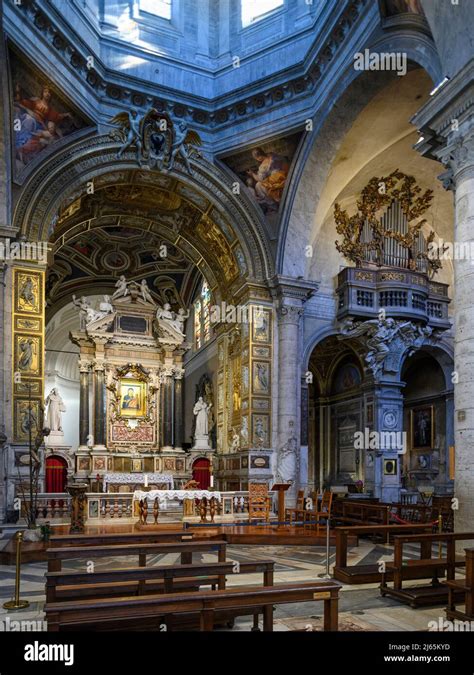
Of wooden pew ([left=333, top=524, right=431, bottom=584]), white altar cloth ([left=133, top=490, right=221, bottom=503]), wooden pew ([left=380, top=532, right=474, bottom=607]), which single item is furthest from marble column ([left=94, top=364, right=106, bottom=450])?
wooden pew ([left=380, top=532, right=474, bottom=607])

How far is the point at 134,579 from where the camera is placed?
5082mm

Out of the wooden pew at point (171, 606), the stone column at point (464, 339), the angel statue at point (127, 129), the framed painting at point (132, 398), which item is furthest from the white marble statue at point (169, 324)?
the wooden pew at point (171, 606)

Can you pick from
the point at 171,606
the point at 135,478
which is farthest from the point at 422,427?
the point at 171,606

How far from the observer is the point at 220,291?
66.5 ft

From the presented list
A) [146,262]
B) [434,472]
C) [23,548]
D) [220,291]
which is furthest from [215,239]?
[23,548]

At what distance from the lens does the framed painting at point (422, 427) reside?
67.3 ft

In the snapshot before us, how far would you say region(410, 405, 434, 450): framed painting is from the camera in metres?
20.5

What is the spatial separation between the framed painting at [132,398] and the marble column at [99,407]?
817 mm

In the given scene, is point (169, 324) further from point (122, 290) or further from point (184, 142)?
point (184, 142)

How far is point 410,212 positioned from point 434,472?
842cm

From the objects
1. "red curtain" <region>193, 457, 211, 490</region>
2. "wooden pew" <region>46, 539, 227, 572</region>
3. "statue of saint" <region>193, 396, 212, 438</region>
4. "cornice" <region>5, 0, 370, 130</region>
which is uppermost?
"cornice" <region>5, 0, 370, 130</region>

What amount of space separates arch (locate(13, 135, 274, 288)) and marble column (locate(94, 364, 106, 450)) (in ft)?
23.6

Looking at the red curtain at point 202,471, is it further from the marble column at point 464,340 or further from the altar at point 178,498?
the marble column at point 464,340

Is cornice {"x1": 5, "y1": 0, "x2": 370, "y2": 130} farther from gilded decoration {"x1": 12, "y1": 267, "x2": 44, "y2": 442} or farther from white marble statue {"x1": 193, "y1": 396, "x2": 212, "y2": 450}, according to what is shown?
white marble statue {"x1": 193, "y1": 396, "x2": 212, "y2": 450}
